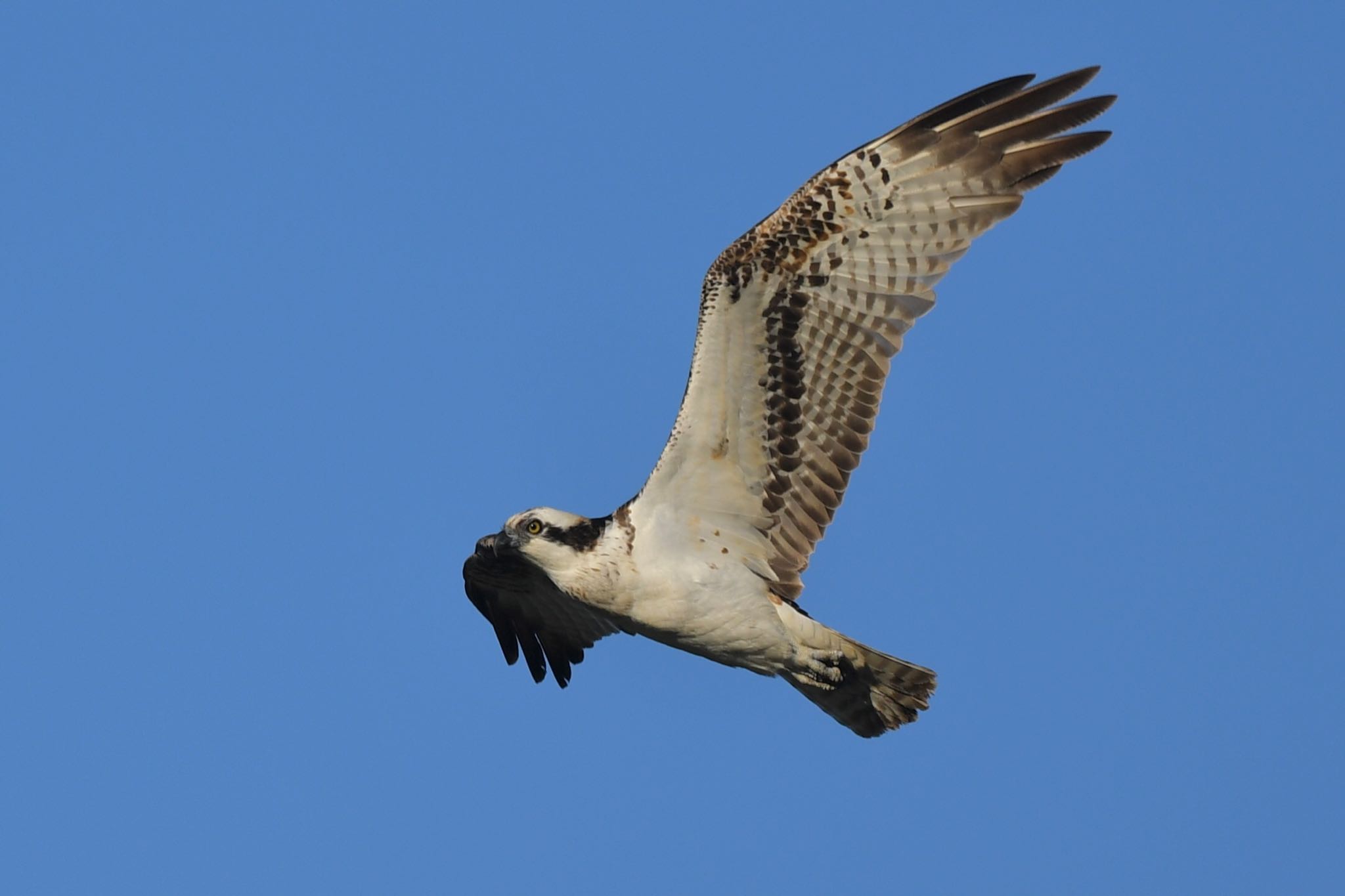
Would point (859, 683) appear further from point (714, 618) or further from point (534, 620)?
point (534, 620)

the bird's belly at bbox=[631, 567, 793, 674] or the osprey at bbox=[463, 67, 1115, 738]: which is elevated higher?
the osprey at bbox=[463, 67, 1115, 738]

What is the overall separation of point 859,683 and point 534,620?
9.07ft

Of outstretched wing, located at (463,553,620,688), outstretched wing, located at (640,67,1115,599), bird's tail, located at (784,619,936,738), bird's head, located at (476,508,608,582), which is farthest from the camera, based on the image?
outstretched wing, located at (463,553,620,688)

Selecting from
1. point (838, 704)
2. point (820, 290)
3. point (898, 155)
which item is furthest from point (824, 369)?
point (838, 704)

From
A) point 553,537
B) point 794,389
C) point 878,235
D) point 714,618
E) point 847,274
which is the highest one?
point 878,235

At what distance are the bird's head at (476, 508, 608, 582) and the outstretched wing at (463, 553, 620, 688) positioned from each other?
143 cm

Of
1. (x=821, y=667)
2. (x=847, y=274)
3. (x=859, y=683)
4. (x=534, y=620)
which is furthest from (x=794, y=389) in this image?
(x=534, y=620)

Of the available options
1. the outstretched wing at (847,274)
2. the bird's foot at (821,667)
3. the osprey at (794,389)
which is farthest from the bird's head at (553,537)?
the bird's foot at (821,667)

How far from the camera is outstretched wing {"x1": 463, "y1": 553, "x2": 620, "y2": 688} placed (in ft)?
46.1

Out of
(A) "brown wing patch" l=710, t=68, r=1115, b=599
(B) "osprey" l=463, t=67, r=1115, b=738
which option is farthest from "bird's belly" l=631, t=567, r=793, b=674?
(A) "brown wing patch" l=710, t=68, r=1115, b=599

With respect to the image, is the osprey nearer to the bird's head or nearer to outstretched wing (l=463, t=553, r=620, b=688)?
the bird's head

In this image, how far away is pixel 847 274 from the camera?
12.2 m

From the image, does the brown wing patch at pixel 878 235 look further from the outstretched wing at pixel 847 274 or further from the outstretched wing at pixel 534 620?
the outstretched wing at pixel 534 620

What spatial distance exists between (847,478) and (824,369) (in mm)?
761
